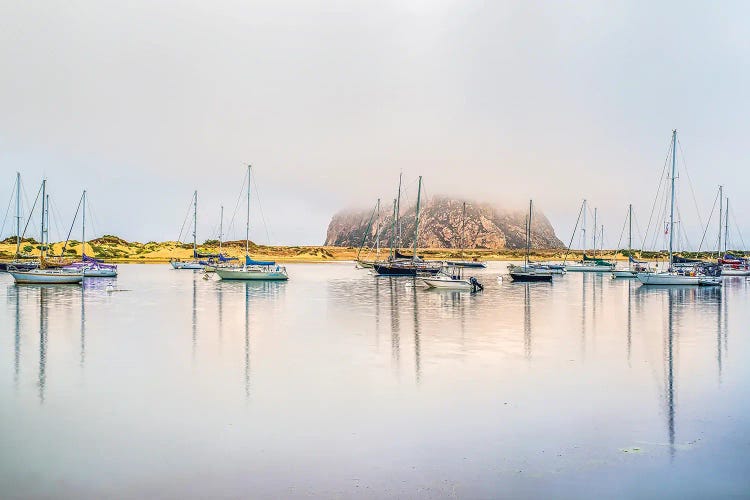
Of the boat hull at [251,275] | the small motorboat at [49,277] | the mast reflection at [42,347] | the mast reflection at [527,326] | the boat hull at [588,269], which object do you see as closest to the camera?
the mast reflection at [42,347]

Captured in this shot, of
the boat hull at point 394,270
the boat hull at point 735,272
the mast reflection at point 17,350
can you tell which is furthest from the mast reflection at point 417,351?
the boat hull at point 735,272

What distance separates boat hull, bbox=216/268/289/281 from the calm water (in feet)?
133

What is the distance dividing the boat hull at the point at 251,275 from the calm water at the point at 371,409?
40.6 meters

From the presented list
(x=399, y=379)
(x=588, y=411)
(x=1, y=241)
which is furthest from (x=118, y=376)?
(x=1, y=241)

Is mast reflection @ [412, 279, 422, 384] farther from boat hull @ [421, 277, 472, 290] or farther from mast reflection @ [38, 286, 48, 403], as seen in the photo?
boat hull @ [421, 277, 472, 290]

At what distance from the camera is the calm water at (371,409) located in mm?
10641

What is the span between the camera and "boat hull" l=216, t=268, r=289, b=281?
7538 centimetres

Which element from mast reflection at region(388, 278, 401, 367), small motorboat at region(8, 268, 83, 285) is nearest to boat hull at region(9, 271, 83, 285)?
small motorboat at region(8, 268, 83, 285)

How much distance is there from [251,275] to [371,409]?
2488 inches

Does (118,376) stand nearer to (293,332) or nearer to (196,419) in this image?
(196,419)

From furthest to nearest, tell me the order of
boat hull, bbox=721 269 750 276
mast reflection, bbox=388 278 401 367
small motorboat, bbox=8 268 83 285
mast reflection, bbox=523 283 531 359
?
boat hull, bbox=721 269 750 276
small motorboat, bbox=8 268 83 285
mast reflection, bbox=523 283 531 359
mast reflection, bbox=388 278 401 367

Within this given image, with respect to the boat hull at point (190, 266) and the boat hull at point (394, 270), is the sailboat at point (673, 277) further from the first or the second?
the boat hull at point (190, 266)

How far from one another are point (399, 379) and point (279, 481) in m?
9.18

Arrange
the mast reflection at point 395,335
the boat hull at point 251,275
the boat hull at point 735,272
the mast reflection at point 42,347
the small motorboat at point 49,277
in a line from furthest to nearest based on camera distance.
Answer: the boat hull at point 735,272 < the boat hull at point 251,275 < the small motorboat at point 49,277 < the mast reflection at point 395,335 < the mast reflection at point 42,347
